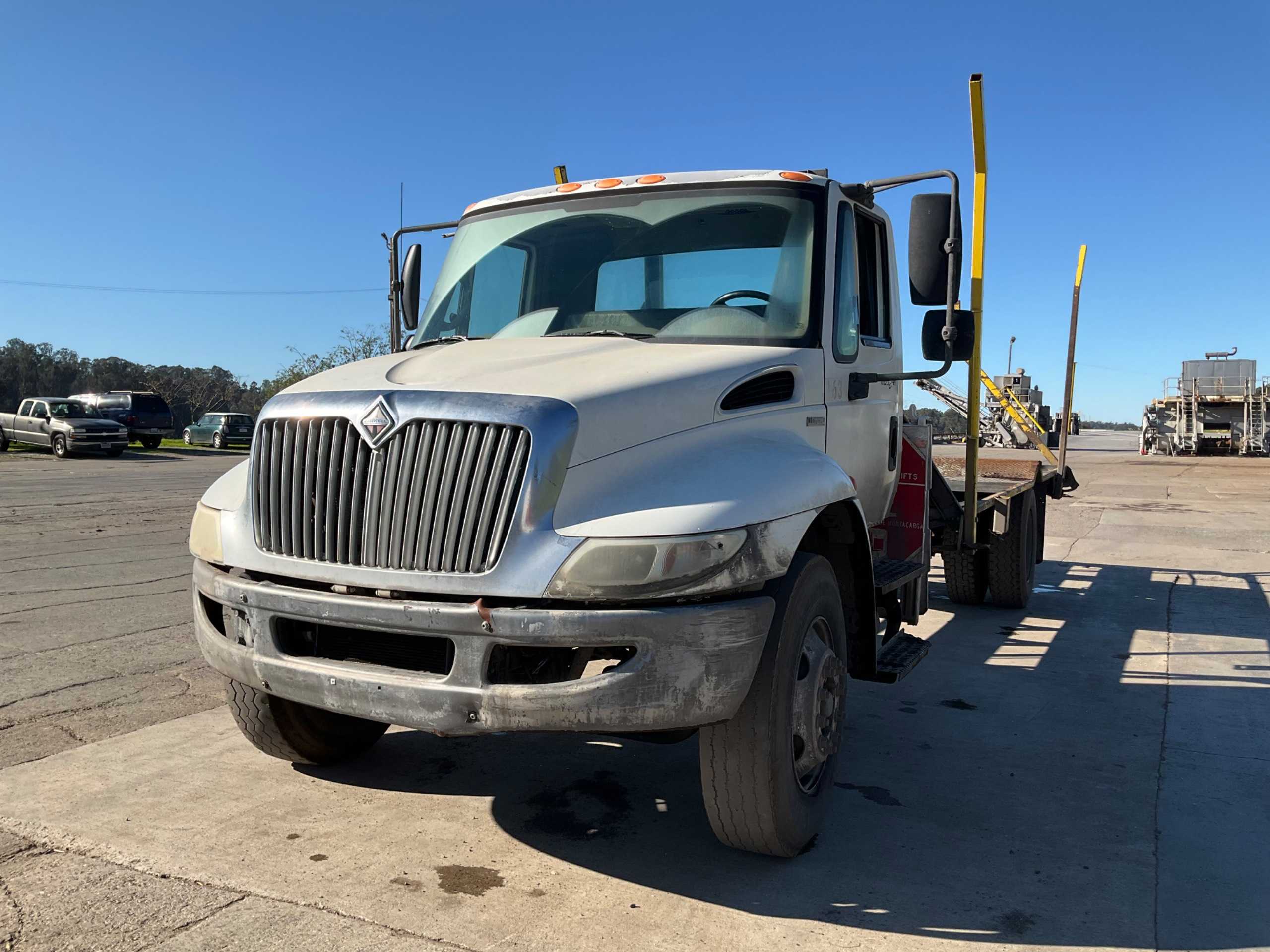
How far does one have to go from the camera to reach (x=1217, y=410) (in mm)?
43531

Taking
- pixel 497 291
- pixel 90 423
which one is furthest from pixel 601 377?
pixel 90 423

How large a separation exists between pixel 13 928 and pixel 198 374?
104173 millimetres

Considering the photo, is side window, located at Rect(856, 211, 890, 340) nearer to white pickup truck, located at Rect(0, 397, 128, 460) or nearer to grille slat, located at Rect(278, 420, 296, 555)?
grille slat, located at Rect(278, 420, 296, 555)

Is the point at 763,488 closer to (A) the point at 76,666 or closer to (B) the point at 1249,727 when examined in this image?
(B) the point at 1249,727

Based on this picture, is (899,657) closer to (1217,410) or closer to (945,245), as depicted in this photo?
(945,245)

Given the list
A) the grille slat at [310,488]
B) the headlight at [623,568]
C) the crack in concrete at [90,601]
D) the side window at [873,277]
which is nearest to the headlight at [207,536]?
the grille slat at [310,488]

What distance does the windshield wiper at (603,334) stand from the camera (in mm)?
3980

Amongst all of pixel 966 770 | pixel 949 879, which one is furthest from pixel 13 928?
pixel 966 770

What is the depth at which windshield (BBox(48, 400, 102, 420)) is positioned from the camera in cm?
2983

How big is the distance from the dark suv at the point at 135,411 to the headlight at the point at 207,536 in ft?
111

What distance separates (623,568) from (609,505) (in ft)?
0.76

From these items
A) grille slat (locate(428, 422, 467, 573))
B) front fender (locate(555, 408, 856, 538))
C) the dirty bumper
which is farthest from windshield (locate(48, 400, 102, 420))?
front fender (locate(555, 408, 856, 538))

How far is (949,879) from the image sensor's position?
132 inches

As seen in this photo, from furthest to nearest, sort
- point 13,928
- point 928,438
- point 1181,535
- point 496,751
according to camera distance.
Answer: point 1181,535
point 928,438
point 496,751
point 13,928
